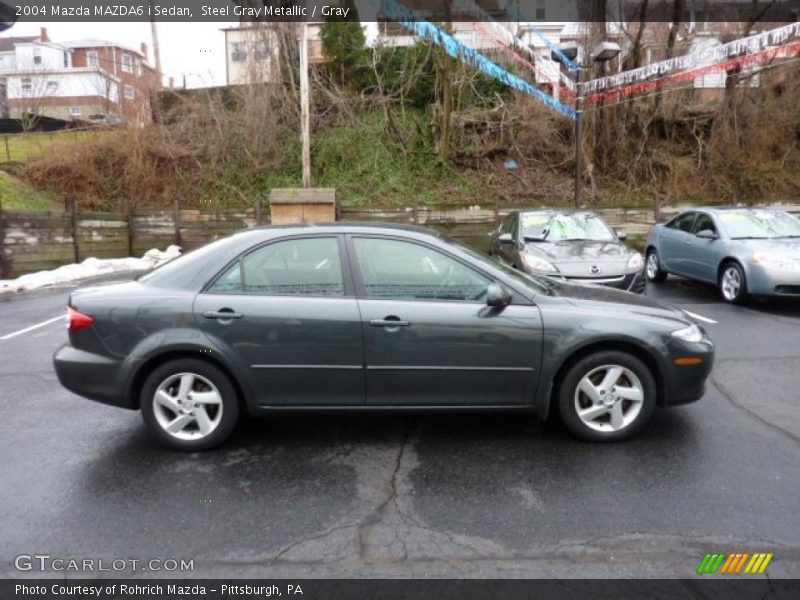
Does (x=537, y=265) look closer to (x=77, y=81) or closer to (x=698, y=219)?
(x=698, y=219)

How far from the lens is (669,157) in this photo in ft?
67.7

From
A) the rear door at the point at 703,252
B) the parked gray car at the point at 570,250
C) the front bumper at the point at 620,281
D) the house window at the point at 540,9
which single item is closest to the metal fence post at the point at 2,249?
the parked gray car at the point at 570,250

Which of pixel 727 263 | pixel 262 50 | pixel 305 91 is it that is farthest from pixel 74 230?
pixel 727 263

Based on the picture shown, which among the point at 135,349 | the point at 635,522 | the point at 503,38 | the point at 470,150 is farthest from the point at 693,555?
the point at 503,38

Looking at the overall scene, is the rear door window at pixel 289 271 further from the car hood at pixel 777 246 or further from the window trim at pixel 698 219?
the window trim at pixel 698 219

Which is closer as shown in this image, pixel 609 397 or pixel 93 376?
pixel 93 376

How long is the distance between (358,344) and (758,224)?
8.39m

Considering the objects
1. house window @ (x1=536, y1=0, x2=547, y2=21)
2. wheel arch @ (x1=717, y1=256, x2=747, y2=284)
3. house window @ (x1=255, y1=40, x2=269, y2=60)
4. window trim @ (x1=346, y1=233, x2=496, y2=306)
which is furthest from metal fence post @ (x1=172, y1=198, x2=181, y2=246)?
house window @ (x1=536, y1=0, x2=547, y2=21)

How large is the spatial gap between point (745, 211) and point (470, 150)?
12056 mm

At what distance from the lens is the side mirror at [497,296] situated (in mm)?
3820

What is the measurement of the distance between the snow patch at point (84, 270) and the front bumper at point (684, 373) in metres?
8.56

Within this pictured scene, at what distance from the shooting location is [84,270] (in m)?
13.5

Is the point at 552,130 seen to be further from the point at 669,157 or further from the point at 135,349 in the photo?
the point at 135,349

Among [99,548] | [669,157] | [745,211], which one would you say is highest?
[669,157]
